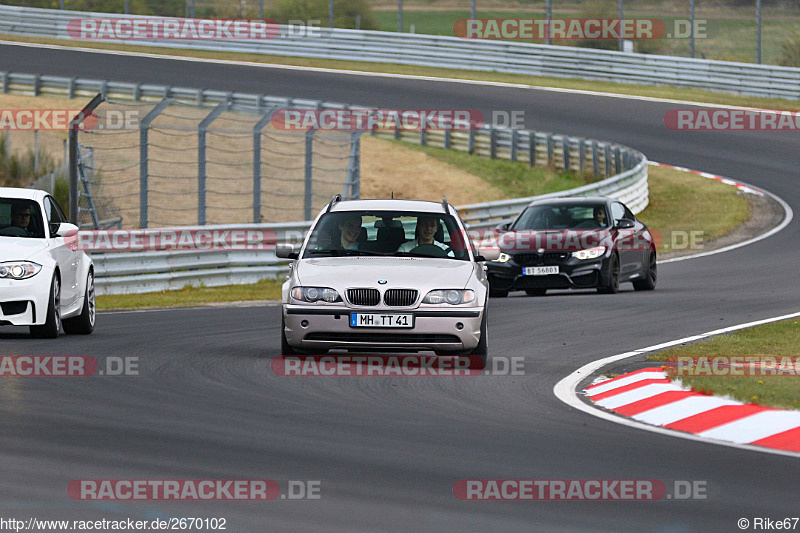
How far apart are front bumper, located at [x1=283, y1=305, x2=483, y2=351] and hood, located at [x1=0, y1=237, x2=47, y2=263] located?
321 cm

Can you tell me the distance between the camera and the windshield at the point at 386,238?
12.3 meters

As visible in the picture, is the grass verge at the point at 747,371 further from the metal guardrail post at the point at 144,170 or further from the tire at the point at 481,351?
the metal guardrail post at the point at 144,170

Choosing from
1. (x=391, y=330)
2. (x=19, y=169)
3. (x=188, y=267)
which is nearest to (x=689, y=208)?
(x=19, y=169)

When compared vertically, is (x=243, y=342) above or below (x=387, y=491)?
below

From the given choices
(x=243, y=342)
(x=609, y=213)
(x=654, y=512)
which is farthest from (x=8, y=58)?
(x=654, y=512)

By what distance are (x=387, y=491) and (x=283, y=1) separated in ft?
152

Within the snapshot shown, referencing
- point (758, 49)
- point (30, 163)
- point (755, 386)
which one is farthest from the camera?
point (758, 49)

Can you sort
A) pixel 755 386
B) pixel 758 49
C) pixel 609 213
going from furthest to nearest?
pixel 758 49
pixel 609 213
pixel 755 386

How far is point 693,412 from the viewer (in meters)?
9.39

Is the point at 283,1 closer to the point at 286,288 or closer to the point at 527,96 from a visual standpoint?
the point at 527,96

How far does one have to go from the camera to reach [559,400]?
33.4ft

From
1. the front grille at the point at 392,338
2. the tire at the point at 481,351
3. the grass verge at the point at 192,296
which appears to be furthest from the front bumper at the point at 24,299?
the grass verge at the point at 192,296

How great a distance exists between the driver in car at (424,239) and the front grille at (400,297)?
0.97m

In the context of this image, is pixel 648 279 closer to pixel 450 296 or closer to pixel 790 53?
pixel 450 296
